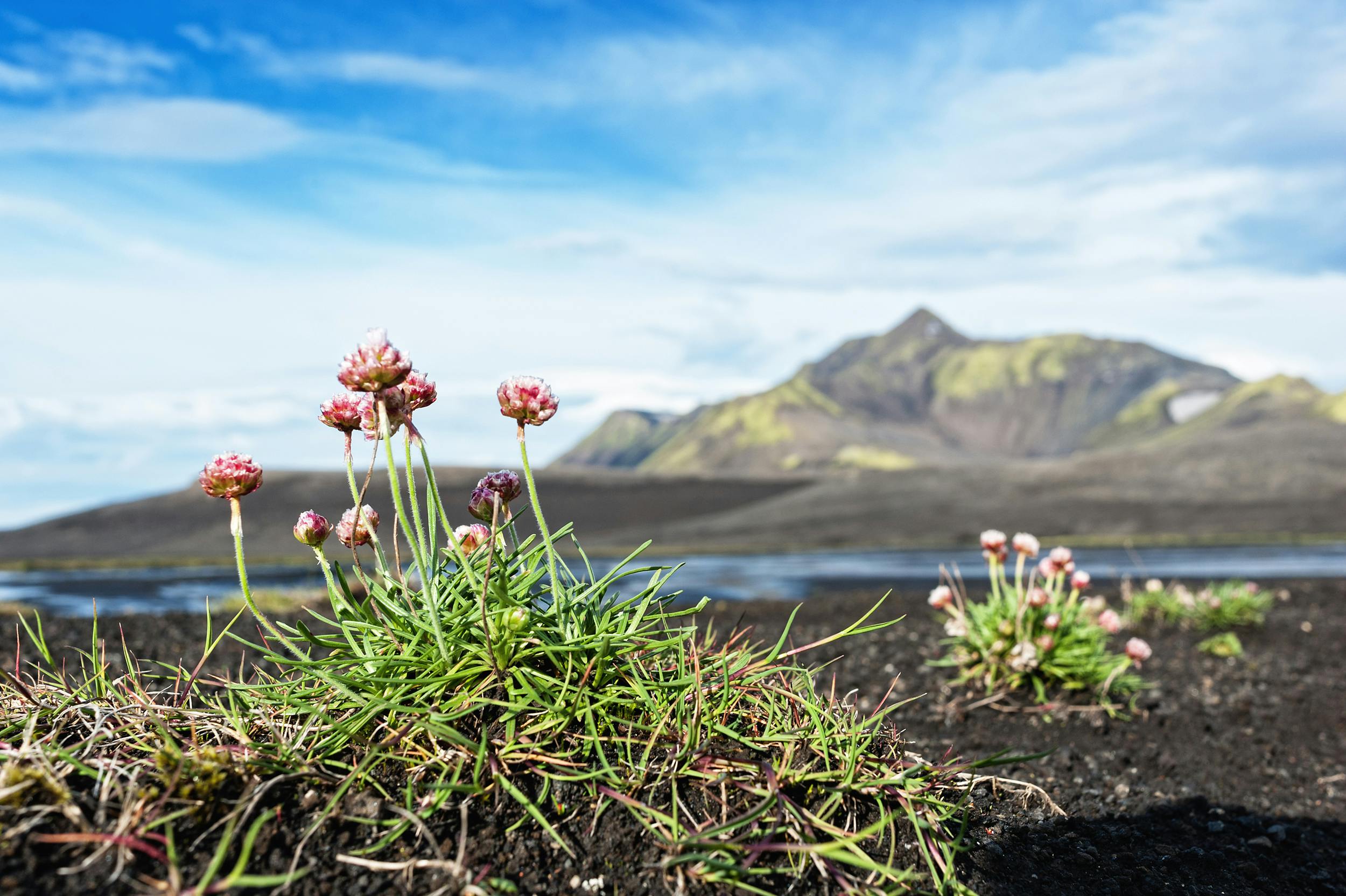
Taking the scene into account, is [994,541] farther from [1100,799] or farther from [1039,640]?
[1100,799]

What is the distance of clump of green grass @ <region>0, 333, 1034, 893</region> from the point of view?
7.70ft

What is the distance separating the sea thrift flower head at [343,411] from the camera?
290 centimetres

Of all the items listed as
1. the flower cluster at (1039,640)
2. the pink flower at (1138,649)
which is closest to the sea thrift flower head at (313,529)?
the flower cluster at (1039,640)

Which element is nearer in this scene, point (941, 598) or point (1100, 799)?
point (1100, 799)

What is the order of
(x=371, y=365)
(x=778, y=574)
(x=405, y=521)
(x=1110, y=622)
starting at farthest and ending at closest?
(x=778, y=574), (x=1110, y=622), (x=405, y=521), (x=371, y=365)

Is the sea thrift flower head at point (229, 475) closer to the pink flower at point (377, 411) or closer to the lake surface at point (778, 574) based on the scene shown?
the pink flower at point (377, 411)

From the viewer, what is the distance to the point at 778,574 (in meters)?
29.0

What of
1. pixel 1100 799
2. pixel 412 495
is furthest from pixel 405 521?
pixel 1100 799

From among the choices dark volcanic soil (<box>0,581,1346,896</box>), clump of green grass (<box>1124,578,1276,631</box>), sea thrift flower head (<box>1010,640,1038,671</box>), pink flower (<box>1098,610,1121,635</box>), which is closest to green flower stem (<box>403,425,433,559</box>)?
dark volcanic soil (<box>0,581,1346,896</box>)

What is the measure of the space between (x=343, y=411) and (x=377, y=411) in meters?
0.40

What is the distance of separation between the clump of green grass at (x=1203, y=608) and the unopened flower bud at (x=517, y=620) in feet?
33.5

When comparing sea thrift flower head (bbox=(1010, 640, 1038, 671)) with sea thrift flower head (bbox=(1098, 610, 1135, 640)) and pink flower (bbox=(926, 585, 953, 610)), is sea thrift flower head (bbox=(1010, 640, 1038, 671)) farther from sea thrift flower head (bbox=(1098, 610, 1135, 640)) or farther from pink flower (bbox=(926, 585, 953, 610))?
sea thrift flower head (bbox=(1098, 610, 1135, 640))

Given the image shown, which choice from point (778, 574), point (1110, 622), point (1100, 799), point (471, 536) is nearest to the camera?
point (471, 536)

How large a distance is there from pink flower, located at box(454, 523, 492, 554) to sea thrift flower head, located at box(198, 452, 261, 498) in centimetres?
72
